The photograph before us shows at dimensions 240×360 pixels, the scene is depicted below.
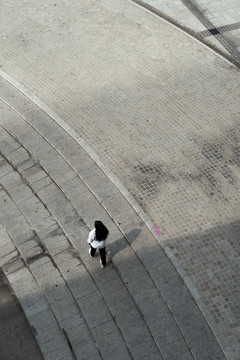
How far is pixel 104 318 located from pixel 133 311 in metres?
0.59

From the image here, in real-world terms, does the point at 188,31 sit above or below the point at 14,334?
above

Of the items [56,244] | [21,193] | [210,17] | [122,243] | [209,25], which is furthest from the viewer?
[210,17]

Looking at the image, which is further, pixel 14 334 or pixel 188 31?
pixel 188 31

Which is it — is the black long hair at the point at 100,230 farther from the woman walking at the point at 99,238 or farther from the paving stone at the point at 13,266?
the paving stone at the point at 13,266

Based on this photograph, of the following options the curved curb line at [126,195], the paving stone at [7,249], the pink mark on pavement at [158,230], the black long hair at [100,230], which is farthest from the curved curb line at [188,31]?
the paving stone at [7,249]

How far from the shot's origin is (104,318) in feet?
30.1

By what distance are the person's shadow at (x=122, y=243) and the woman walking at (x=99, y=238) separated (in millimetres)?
374

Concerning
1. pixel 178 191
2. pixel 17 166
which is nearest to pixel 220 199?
pixel 178 191

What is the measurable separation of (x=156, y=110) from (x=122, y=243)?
4280mm

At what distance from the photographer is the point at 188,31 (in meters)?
15.4

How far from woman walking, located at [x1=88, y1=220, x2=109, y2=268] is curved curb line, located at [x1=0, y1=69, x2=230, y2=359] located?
4.32ft

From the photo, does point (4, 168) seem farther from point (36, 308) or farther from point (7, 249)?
point (36, 308)

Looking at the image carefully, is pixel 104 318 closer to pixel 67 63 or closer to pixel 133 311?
pixel 133 311

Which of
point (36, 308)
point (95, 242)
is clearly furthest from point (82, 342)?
point (95, 242)
